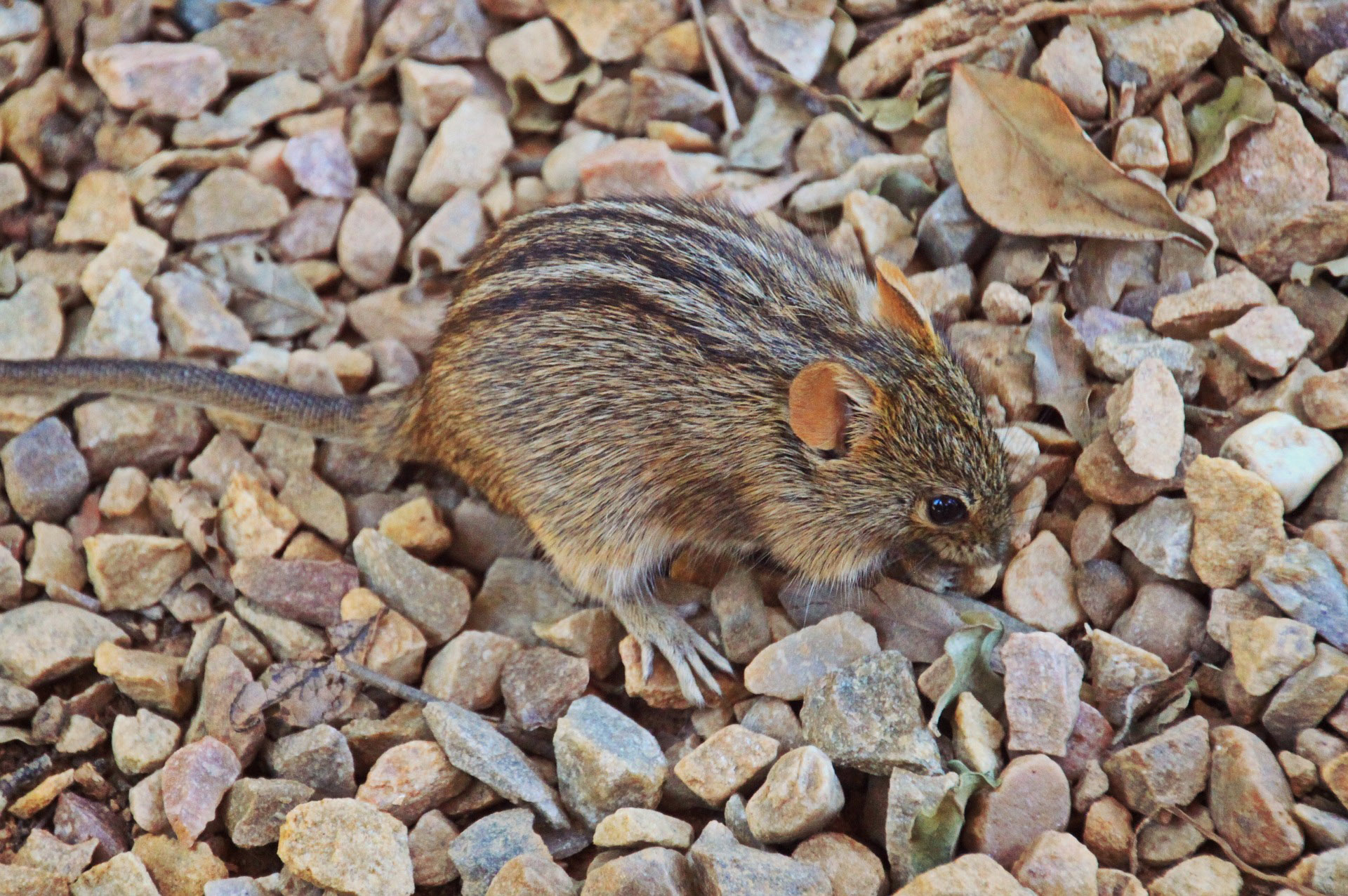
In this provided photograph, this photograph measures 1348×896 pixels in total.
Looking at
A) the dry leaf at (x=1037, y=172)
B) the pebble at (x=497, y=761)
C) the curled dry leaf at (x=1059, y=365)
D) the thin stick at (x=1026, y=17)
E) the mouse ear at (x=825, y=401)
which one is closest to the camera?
the pebble at (x=497, y=761)

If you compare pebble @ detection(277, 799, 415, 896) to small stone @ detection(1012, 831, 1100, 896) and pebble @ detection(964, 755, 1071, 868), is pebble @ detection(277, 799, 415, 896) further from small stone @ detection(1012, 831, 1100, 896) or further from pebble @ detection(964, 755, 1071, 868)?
small stone @ detection(1012, 831, 1100, 896)

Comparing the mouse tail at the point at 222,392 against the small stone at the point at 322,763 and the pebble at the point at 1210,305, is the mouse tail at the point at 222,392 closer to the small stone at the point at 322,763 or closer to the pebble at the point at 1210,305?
the small stone at the point at 322,763

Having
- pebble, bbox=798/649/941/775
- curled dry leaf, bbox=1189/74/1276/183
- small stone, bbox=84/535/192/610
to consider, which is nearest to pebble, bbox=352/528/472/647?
small stone, bbox=84/535/192/610

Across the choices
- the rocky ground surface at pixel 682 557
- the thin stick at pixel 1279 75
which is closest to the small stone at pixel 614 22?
the rocky ground surface at pixel 682 557

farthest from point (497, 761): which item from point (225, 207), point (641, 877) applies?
point (225, 207)

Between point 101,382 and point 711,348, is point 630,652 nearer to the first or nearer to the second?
point 711,348

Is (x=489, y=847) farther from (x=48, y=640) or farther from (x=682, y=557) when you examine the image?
(x=48, y=640)

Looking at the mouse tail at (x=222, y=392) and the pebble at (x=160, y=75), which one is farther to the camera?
the pebble at (x=160, y=75)
